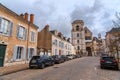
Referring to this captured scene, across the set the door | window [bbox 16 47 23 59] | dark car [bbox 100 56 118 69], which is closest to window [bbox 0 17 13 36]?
the door

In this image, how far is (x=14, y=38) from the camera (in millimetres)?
17906

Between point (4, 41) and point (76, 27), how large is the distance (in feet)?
244

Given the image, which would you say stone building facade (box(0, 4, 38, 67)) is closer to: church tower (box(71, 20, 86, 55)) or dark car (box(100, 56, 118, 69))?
dark car (box(100, 56, 118, 69))

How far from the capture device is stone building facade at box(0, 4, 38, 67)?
1577cm

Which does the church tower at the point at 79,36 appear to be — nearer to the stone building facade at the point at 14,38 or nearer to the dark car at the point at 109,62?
the stone building facade at the point at 14,38

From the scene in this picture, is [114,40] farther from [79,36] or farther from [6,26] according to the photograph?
[79,36]

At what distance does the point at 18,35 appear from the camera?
61.9 ft

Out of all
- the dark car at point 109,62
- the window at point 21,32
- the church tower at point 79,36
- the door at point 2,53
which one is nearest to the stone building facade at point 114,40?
the dark car at point 109,62

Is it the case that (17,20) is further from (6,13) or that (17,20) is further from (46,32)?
(46,32)

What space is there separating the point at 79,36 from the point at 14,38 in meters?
71.7

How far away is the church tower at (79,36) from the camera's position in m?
86.3

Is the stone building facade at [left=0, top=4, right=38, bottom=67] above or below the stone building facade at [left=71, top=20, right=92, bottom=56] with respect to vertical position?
below

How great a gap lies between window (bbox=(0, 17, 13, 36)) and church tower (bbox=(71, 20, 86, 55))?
71.3 meters

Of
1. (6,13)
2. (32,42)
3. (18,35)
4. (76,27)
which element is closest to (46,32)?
(32,42)
